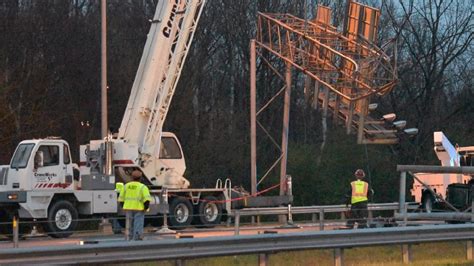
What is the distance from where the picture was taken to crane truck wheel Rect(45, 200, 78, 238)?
2661 centimetres

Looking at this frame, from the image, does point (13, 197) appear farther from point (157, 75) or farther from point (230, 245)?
point (230, 245)

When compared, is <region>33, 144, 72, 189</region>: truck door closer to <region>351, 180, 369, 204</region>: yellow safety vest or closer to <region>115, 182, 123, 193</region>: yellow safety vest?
<region>115, 182, 123, 193</region>: yellow safety vest

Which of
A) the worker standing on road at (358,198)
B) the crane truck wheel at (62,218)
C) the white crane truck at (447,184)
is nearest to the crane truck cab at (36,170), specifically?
the crane truck wheel at (62,218)

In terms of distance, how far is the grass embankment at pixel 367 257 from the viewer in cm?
1720

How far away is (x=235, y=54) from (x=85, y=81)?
14095 millimetres

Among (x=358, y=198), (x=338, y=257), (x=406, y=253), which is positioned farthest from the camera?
(x=358, y=198)

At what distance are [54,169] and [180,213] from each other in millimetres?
4630

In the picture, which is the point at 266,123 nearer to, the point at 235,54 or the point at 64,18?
the point at 235,54

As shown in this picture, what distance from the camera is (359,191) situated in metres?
23.7

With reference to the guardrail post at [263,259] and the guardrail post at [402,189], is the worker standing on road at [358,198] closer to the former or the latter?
the guardrail post at [402,189]

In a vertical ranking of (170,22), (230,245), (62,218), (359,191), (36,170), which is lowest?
(230,245)

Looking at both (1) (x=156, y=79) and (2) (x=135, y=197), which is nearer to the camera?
(2) (x=135, y=197)

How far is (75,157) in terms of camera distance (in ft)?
121

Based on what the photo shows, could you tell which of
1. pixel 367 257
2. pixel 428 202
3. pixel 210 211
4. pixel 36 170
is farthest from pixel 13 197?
pixel 428 202
